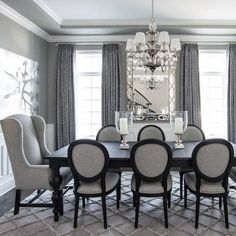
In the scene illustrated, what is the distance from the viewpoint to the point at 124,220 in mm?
3016

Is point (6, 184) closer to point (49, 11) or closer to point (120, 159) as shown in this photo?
point (120, 159)

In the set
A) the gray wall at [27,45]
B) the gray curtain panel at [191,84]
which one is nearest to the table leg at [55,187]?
the gray wall at [27,45]

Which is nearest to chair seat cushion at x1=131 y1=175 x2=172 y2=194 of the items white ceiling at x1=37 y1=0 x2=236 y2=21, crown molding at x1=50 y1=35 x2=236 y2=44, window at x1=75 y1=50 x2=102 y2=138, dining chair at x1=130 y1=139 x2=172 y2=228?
dining chair at x1=130 y1=139 x2=172 y2=228

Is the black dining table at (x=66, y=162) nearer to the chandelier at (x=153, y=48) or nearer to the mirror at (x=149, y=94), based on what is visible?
the chandelier at (x=153, y=48)

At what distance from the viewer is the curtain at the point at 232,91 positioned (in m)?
5.64

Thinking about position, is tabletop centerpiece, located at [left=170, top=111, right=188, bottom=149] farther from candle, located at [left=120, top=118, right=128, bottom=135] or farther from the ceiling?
the ceiling

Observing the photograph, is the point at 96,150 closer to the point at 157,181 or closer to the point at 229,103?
the point at 157,181

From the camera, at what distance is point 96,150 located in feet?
9.05

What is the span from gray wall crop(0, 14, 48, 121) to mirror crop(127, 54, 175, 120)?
1.81 meters

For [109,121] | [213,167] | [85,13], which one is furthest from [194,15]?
[213,167]

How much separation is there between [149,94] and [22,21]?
2821 millimetres

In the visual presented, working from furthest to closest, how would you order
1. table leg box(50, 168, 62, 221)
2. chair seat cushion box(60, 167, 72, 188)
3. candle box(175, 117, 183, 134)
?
candle box(175, 117, 183, 134)
chair seat cushion box(60, 167, 72, 188)
table leg box(50, 168, 62, 221)

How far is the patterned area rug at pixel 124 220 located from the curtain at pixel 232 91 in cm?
237

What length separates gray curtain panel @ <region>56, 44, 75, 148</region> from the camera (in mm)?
5730
